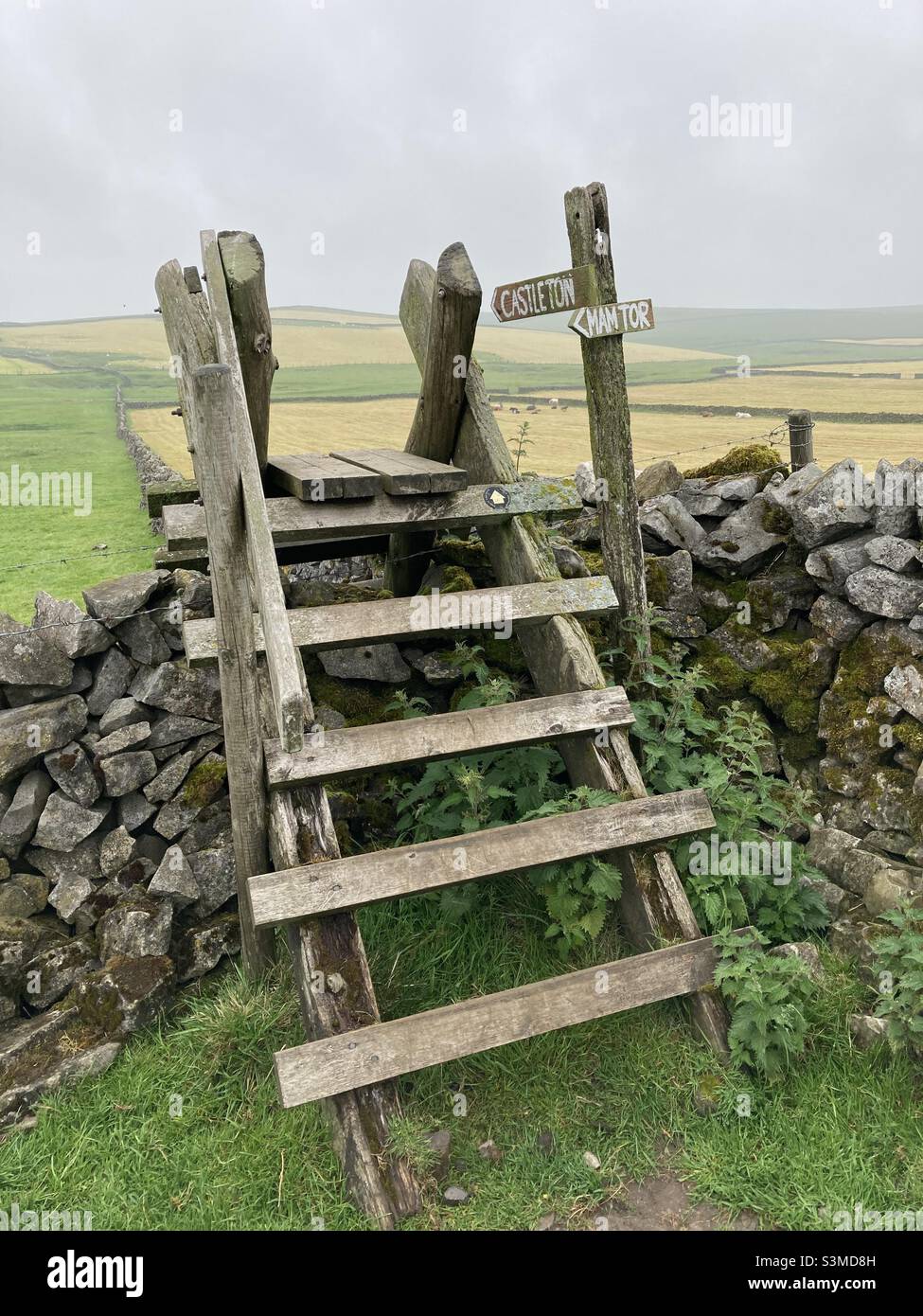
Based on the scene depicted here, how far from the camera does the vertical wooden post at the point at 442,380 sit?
4.43 meters

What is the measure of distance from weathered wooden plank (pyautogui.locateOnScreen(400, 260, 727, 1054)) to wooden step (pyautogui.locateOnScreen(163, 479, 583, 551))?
0.15 meters

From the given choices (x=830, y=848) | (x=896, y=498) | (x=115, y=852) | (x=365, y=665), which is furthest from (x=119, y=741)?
(x=896, y=498)

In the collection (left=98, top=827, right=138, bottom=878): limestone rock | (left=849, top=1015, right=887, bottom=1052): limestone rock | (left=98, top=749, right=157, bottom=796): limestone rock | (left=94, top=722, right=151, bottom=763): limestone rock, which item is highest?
(left=94, top=722, right=151, bottom=763): limestone rock

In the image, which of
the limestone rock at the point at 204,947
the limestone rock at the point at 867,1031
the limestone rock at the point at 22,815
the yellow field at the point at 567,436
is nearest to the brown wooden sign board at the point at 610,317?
the yellow field at the point at 567,436

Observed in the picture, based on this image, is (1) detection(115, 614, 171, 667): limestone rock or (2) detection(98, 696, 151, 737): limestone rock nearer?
(2) detection(98, 696, 151, 737): limestone rock

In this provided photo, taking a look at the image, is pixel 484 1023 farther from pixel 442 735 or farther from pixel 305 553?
pixel 305 553

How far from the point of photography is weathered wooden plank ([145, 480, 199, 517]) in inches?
198

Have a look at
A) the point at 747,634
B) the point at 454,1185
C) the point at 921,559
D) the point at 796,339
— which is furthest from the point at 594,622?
the point at 796,339

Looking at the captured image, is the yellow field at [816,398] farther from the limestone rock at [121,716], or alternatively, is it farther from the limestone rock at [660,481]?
the limestone rock at [121,716]

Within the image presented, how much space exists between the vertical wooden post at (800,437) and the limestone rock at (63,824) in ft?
15.8

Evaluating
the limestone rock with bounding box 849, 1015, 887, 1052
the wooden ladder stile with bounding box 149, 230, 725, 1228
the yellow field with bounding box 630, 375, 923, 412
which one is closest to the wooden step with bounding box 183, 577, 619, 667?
the wooden ladder stile with bounding box 149, 230, 725, 1228

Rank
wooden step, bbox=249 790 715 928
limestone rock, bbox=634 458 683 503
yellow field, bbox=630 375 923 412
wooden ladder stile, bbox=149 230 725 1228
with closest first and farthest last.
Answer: wooden ladder stile, bbox=149 230 725 1228 → wooden step, bbox=249 790 715 928 → limestone rock, bbox=634 458 683 503 → yellow field, bbox=630 375 923 412

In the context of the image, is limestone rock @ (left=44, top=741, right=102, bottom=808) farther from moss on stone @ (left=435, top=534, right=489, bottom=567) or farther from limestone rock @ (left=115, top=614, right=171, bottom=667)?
moss on stone @ (left=435, top=534, right=489, bottom=567)

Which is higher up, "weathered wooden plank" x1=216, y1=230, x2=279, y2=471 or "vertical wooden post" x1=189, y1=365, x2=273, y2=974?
"weathered wooden plank" x1=216, y1=230, x2=279, y2=471
